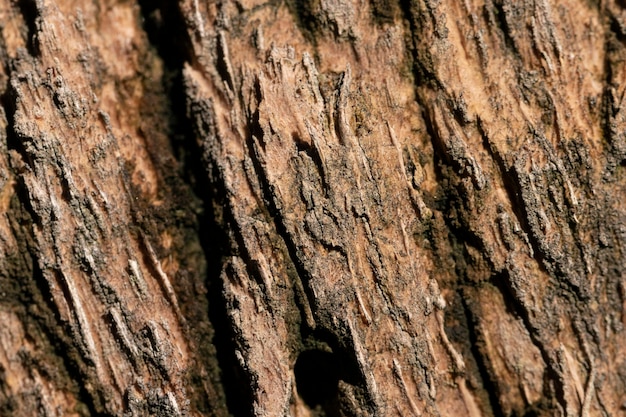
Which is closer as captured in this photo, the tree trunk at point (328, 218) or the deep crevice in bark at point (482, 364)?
the tree trunk at point (328, 218)

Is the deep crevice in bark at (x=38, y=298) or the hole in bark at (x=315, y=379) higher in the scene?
the deep crevice in bark at (x=38, y=298)

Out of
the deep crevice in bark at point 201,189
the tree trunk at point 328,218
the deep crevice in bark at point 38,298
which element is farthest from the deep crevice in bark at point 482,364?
the deep crevice in bark at point 38,298

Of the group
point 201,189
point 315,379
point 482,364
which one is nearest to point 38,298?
point 201,189

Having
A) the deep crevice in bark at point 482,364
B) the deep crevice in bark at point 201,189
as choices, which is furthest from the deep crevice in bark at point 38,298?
the deep crevice in bark at point 482,364

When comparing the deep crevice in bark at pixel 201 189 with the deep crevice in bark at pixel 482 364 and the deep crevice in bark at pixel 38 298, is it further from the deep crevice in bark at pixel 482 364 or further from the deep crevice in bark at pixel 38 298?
the deep crevice in bark at pixel 482 364

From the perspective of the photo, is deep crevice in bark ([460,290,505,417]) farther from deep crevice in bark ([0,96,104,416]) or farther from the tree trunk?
deep crevice in bark ([0,96,104,416])
